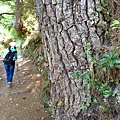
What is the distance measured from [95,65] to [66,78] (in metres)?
0.42

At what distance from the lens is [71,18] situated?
221 centimetres

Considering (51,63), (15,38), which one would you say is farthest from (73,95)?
(15,38)

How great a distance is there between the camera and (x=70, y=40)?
2275 mm

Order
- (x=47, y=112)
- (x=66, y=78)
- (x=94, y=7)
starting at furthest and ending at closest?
1. (x=47, y=112)
2. (x=66, y=78)
3. (x=94, y=7)

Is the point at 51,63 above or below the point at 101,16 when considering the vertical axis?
below

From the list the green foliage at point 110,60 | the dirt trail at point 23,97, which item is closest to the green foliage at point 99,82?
the green foliage at point 110,60

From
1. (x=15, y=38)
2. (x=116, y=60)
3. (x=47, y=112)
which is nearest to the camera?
(x=116, y=60)

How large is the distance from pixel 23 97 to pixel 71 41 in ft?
15.7

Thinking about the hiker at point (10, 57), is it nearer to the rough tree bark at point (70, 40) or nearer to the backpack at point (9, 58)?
Result: the backpack at point (9, 58)

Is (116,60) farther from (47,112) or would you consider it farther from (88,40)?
(47,112)

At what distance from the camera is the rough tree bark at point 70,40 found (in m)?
2.18

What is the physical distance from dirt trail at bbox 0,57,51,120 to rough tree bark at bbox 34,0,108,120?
3241mm

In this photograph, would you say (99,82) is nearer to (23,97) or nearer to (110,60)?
(110,60)

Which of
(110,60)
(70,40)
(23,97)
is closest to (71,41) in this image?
(70,40)
